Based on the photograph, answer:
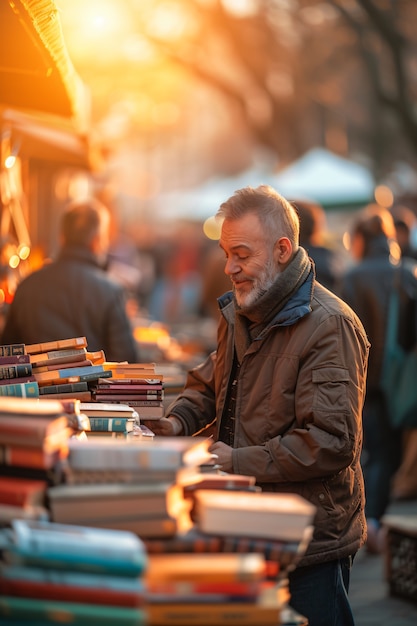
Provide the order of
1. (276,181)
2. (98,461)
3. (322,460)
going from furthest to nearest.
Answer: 1. (276,181)
2. (322,460)
3. (98,461)

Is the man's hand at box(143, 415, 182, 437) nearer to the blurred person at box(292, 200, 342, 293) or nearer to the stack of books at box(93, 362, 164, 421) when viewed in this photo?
the stack of books at box(93, 362, 164, 421)

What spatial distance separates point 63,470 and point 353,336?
53.5 inches

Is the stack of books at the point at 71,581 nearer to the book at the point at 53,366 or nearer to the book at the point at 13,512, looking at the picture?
the book at the point at 13,512

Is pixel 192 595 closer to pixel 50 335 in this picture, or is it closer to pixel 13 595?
pixel 13 595

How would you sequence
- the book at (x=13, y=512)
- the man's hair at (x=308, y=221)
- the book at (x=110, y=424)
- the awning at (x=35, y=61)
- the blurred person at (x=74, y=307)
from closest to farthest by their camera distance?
the book at (x=13, y=512) < the book at (x=110, y=424) < the awning at (x=35, y=61) < the blurred person at (x=74, y=307) < the man's hair at (x=308, y=221)

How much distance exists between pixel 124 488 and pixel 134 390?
136 centimetres

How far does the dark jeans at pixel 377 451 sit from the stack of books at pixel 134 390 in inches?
146

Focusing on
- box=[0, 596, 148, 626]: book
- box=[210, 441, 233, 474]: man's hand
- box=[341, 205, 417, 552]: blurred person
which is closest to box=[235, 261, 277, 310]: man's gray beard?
box=[210, 441, 233, 474]: man's hand

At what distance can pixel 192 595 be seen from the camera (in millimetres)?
2549

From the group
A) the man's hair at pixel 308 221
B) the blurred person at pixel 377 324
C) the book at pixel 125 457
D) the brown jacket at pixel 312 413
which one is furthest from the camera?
the blurred person at pixel 377 324

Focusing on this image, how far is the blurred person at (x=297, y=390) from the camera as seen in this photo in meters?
3.72

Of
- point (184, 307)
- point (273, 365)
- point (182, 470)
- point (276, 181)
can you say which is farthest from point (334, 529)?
point (184, 307)

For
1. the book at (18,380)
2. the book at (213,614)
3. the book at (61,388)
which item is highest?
the book at (18,380)

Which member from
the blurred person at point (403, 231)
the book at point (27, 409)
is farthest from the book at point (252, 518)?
the blurred person at point (403, 231)
